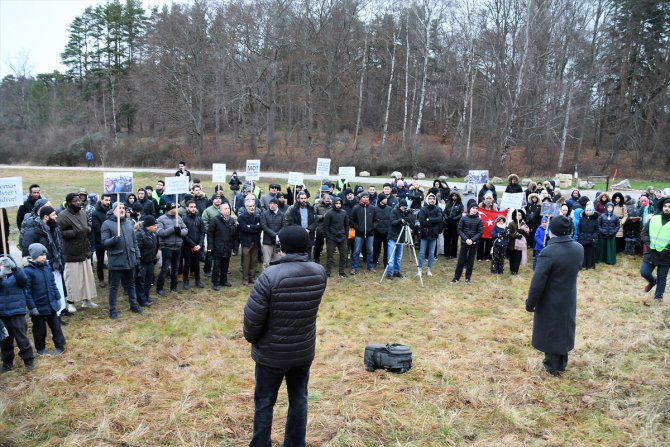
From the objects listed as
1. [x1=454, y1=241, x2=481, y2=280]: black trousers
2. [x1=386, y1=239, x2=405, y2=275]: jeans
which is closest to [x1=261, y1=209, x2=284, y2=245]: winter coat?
[x1=386, y1=239, x2=405, y2=275]: jeans

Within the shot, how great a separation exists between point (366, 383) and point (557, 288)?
258cm

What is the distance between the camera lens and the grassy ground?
4855mm

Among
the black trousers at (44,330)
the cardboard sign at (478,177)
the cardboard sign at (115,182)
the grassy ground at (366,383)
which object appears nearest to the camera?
the grassy ground at (366,383)

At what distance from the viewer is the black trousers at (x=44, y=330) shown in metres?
6.57

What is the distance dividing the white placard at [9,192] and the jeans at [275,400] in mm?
5524

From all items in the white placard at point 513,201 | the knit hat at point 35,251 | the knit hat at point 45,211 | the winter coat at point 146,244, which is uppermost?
the white placard at point 513,201

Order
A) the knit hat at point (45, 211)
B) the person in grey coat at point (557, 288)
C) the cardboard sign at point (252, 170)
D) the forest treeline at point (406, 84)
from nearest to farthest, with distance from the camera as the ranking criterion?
the person in grey coat at point (557, 288), the knit hat at point (45, 211), the cardboard sign at point (252, 170), the forest treeline at point (406, 84)

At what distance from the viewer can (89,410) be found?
5.22 meters

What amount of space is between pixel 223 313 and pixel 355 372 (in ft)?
10.5

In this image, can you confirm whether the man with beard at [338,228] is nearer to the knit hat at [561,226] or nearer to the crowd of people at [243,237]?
the crowd of people at [243,237]

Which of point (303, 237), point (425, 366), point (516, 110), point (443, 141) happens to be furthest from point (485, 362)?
point (443, 141)

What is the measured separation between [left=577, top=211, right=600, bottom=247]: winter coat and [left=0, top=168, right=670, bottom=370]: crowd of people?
30 mm

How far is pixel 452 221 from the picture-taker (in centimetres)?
1270

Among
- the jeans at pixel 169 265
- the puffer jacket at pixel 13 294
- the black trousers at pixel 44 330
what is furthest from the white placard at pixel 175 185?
the puffer jacket at pixel 13 294
